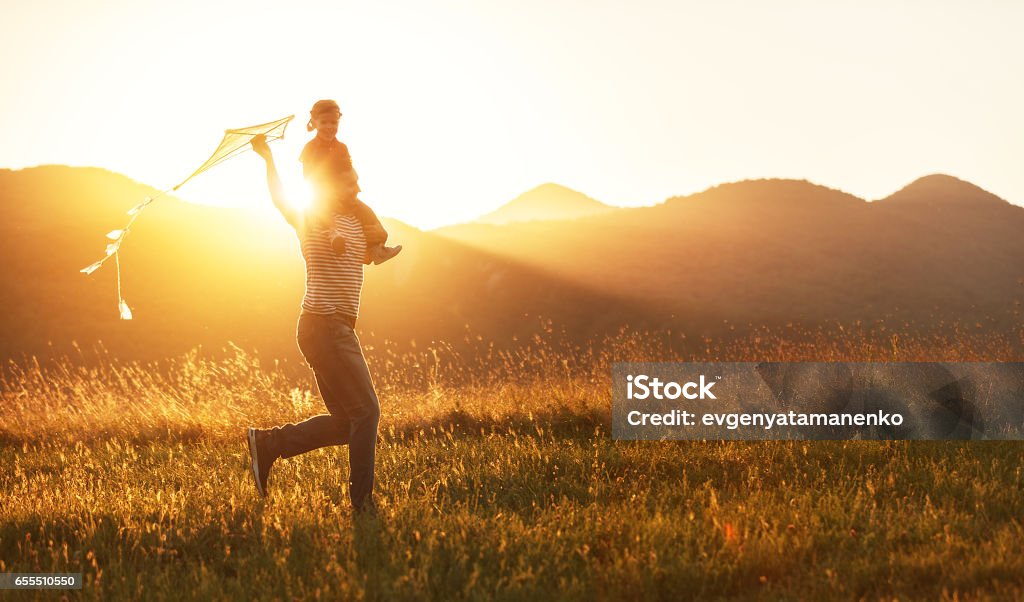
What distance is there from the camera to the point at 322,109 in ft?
16.4

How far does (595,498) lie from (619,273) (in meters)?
55.0

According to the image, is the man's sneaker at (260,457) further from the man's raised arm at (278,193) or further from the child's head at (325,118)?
the child's head at (325,118)

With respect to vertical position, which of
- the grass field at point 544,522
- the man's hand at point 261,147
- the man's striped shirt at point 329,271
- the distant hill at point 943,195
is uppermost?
the distant hill at point 943,195

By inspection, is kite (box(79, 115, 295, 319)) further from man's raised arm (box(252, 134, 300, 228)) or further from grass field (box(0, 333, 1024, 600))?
grass field (box(0, 333, 1024, 600))

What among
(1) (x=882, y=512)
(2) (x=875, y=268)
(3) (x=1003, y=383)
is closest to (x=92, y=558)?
(1) (x=882, y=512)

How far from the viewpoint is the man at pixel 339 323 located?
4.81 meters

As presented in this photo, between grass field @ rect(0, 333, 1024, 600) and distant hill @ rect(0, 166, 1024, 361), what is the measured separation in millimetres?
33200

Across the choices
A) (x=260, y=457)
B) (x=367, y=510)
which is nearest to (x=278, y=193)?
(x=260, y=457)

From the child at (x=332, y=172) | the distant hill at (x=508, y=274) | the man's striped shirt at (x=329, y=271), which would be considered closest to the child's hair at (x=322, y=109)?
the child at (x=332, y=172)

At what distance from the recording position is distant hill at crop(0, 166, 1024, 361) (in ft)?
155

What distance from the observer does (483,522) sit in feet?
14.4

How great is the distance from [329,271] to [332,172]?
0.60 m

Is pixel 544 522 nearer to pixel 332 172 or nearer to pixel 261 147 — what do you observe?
pixel 332 172

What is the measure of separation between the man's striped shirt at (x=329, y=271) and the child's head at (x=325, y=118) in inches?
21.0
